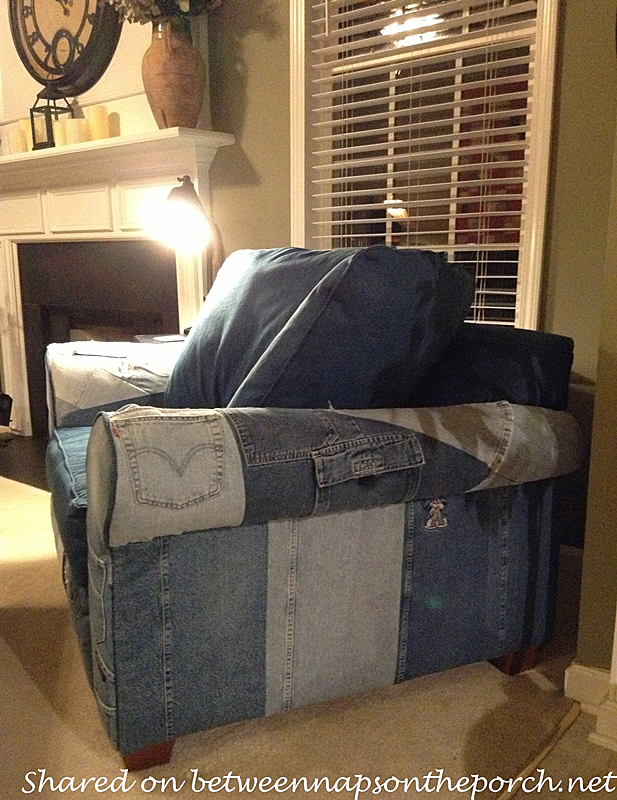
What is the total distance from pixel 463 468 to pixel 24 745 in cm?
100

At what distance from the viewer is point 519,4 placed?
1.97 m

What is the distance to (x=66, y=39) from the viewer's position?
10.3 ft

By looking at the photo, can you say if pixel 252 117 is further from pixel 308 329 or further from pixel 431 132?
pixel 308 329

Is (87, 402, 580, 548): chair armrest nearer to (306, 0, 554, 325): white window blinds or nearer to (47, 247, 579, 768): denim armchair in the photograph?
(47, 247, 579, 768): denim armchair

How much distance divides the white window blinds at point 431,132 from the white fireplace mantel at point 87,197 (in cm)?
49

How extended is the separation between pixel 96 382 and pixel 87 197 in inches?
56.8

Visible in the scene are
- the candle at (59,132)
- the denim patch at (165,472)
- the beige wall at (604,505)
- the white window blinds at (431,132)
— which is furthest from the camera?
the candle at (59,132)

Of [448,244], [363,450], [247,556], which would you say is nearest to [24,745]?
[247,556]

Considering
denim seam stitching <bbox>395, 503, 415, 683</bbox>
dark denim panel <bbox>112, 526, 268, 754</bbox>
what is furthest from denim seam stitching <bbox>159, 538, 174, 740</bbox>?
denim seam stitching <bbox>395, 503, 415, 683</bbox>

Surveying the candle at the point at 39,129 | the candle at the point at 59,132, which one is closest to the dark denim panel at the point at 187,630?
the candle at the point at 59,132

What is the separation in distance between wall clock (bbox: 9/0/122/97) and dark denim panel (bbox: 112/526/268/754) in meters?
2.49

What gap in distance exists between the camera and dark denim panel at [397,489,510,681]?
1.41 meters

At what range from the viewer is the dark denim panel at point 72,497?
54.8 inches

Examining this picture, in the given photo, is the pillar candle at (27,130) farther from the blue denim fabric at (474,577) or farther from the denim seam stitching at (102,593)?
the blue denim fabric at (474,577)
